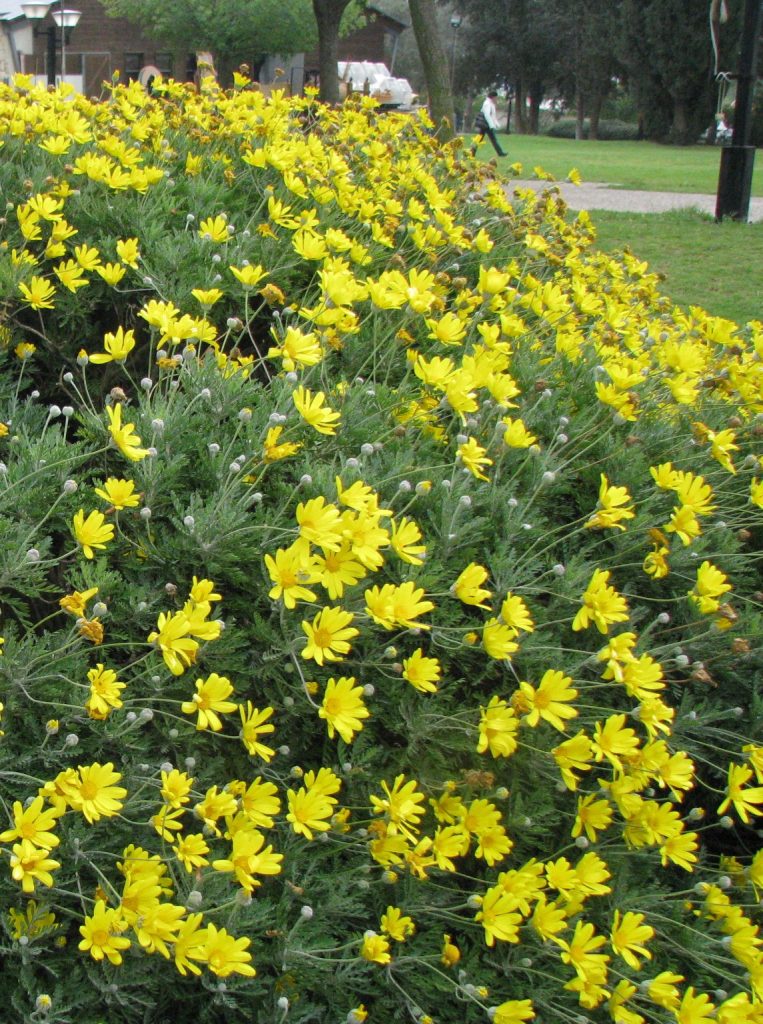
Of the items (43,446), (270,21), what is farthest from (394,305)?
(270,21)

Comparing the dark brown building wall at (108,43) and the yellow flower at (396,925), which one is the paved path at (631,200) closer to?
the yellow flower at (396,925)

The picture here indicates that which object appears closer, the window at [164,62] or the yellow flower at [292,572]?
the yellow flower at [292,572]

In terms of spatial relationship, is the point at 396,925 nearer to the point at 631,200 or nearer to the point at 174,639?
the point at 174,639

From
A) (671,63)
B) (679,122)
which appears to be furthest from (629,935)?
(671,63)

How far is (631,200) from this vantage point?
55.3 feet

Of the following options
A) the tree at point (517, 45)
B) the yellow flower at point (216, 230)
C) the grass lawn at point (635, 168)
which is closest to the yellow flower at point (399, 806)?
the yellow flower at point (216, 230)

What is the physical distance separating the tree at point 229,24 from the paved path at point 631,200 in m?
25.2

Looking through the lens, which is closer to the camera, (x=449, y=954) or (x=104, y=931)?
(x=104, y=931)

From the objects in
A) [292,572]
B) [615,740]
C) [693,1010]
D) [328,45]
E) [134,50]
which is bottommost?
[693,1010]

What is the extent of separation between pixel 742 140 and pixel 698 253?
8.53 ft

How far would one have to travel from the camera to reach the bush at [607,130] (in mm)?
59531

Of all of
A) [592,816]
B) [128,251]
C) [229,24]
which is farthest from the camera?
[229,24]

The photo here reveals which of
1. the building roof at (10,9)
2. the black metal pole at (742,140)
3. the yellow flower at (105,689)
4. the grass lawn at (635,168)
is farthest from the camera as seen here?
the building roof at (10,9)

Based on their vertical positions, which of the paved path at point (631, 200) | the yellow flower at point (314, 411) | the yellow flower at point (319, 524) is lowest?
the yellow flower at point (319, 524)
